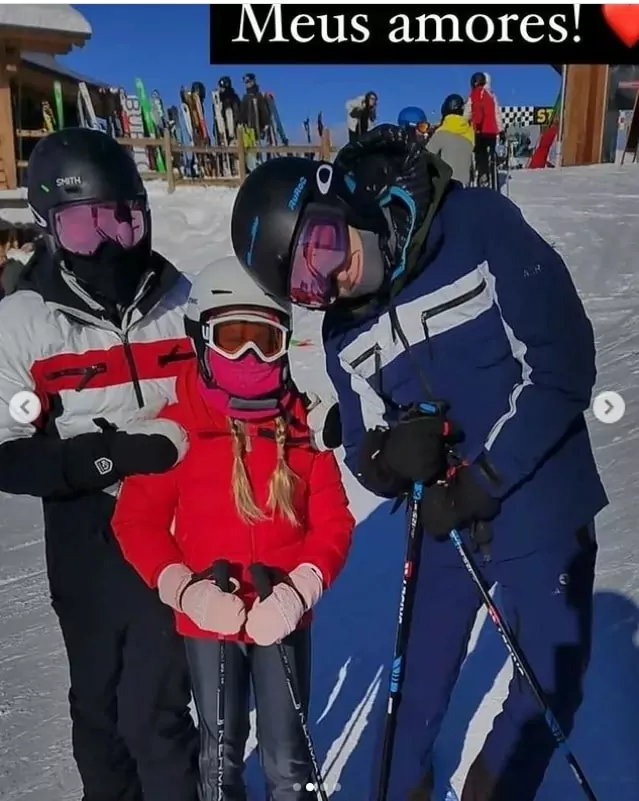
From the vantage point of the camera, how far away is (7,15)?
12977mm

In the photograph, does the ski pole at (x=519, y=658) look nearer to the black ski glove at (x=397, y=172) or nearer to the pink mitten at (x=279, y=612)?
the pink mitten at (x=279, y=612)

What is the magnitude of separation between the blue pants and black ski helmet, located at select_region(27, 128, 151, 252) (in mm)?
1138

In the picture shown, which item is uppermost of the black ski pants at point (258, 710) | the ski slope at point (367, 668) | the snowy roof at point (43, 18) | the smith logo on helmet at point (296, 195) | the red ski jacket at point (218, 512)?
the snowy roof at point (43, 18)

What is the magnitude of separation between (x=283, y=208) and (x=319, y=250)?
0.11m

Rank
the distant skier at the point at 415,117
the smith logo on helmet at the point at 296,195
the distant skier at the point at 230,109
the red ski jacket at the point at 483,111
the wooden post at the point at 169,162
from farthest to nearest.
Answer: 1. the distant skier at the point at 230,109
2. the wooden post at the point at 169,162
3. the red ski jacket at the point at 483,111
4. the distant skier at the point at 415,117
5. the smith logo on helmet at the point at 296,195

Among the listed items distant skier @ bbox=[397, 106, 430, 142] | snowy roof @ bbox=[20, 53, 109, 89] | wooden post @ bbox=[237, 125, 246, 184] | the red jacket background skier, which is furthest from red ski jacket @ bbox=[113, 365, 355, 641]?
snowy roof @ bbox=[20, 53, 109, 89]

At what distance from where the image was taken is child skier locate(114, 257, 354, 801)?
74.1 inches

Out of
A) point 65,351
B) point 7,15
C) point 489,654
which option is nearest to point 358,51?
point 489,654

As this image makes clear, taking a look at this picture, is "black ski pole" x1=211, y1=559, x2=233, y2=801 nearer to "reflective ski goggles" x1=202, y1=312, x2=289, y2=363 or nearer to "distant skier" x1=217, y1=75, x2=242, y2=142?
"reflective ski goggles" x1=202, y1=312, x2=289, y2=363

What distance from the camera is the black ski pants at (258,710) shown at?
1988 mm

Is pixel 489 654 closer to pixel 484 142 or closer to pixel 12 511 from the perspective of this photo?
pixel 12 511

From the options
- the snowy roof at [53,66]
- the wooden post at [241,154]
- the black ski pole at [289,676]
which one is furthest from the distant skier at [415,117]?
the black ski pole at [289,676]

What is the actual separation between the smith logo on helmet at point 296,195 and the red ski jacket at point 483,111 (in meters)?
12.2

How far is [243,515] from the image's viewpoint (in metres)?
1.93
